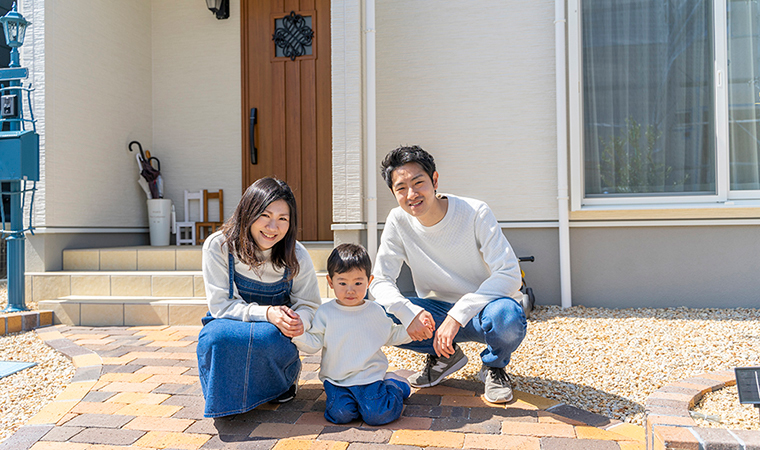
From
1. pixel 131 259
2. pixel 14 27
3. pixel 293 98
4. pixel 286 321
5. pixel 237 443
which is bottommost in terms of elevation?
pixel 237 443

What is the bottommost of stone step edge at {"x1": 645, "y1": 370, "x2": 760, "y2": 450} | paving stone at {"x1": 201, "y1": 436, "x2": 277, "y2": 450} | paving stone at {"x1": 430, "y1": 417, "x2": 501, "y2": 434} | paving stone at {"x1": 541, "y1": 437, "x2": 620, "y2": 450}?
paving stone at {"x1": 201, "y1": 436, "x2": 277, "y2": 450}

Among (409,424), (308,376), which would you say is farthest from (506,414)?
(308,376)

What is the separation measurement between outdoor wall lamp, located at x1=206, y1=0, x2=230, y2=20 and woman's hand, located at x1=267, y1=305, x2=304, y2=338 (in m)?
4.17

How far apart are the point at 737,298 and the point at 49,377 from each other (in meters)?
4.45

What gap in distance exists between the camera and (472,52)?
13.8 ft

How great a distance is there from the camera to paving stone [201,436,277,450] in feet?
5.58

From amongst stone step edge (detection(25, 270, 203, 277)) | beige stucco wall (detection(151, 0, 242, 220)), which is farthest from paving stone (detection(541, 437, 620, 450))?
beige stucco wall (detection(151, 0, 242, 220))

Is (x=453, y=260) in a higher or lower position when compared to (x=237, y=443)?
higher

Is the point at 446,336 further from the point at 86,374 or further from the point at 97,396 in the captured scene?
the point at 86,374

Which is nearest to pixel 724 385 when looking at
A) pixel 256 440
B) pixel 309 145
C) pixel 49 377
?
pixel 256 440

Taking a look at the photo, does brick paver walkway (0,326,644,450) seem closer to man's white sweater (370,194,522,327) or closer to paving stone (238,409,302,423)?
paving stone (238,409,302,423)

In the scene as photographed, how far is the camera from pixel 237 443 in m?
1.73

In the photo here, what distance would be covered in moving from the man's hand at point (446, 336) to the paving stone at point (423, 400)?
227 mm

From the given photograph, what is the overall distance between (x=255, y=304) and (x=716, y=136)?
12.3ft
